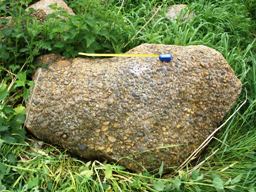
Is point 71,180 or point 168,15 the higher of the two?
point 168,15

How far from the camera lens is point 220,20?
12.6 feet

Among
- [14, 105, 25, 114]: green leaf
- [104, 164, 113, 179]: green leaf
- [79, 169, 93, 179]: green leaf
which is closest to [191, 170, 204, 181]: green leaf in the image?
[104, 164, 113, 179]: green leaf

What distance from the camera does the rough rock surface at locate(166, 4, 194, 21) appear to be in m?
3.84

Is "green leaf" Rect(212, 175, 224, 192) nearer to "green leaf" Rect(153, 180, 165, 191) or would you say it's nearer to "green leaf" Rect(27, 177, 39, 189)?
"green leaf" Rect(153, 180, 165, 191)

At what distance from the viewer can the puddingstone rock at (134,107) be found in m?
2.90

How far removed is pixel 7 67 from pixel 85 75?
55 centimetres

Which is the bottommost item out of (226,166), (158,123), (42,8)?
(226,166)

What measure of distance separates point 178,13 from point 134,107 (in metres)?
1.24

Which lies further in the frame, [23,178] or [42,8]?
[42,8]

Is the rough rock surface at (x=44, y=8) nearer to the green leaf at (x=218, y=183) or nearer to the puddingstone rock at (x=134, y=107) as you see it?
the puddingstone rock at (x=134, y=107)

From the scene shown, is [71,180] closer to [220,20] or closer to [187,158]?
[187,158]

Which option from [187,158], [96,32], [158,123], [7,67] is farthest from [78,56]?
[187,158]

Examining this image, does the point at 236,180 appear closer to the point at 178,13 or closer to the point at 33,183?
the point at 33,183

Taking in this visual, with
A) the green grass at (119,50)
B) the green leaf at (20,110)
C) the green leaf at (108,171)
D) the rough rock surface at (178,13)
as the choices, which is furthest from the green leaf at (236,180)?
the rough rock surface at (178,13)
